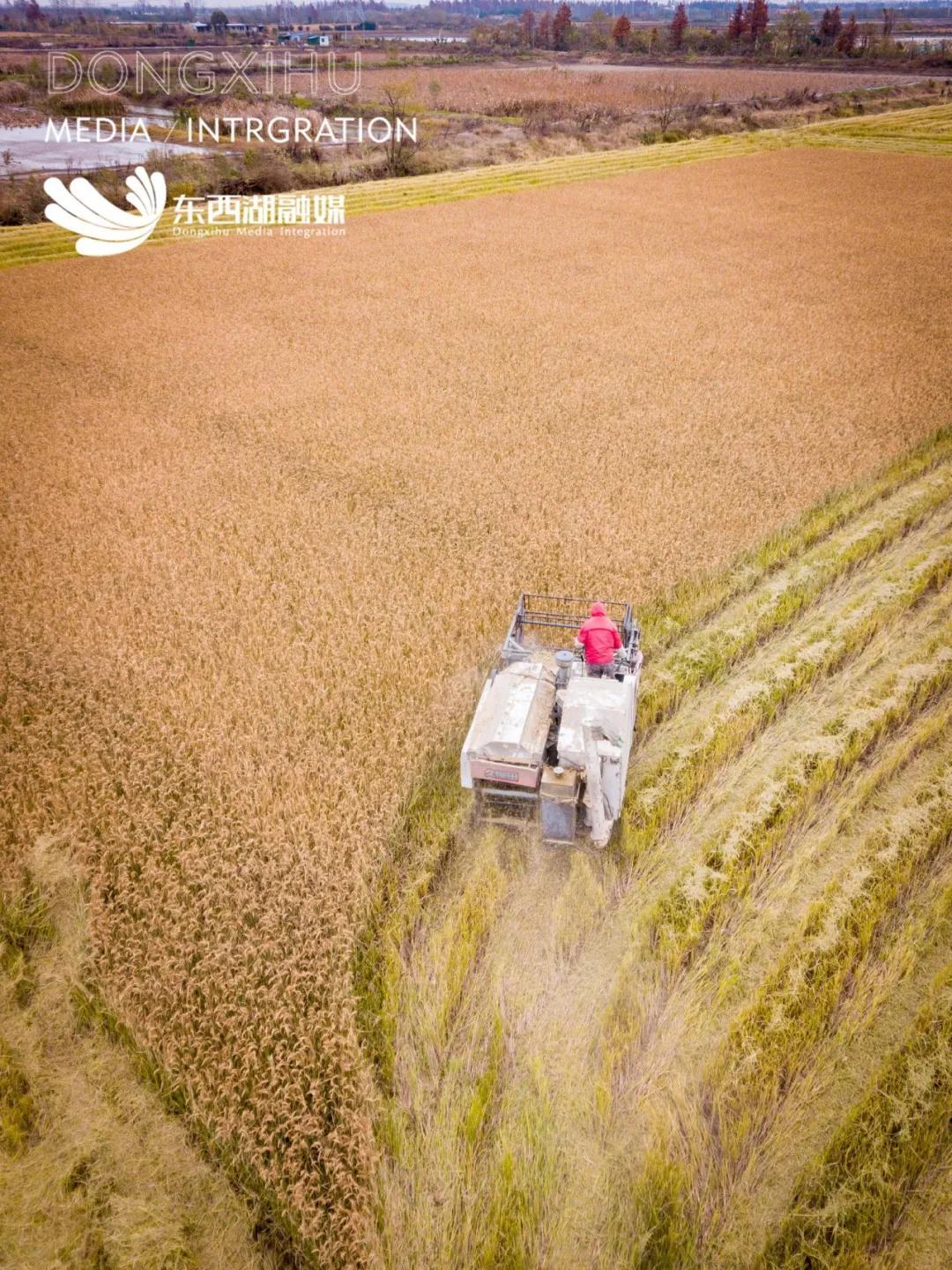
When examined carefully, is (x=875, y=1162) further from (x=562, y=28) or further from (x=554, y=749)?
(x=562, y=28)

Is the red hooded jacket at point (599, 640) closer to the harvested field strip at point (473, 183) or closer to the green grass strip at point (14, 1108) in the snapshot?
→ the green grass strip at point (14, 1108)

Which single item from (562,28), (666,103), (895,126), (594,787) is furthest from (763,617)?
(562,28)

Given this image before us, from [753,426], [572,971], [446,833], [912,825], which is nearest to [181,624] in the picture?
[446,833]

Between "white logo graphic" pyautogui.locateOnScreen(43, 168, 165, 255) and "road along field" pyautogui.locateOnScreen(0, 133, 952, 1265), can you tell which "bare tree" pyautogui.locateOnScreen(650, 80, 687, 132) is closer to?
"white logo graphic" pyautogui.locateOnScreen(43, 168, 165, 255)

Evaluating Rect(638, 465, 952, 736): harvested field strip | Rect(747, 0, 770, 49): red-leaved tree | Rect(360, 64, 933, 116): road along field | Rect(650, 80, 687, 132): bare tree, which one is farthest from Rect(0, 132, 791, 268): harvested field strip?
Rect(747, 0, 770, 49): red-leaved tree

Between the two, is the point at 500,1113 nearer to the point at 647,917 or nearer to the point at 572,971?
the point at 572,971

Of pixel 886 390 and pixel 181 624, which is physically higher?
pixel 886 390

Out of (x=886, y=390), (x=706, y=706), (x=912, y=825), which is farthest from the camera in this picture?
(x=886, y=390)
